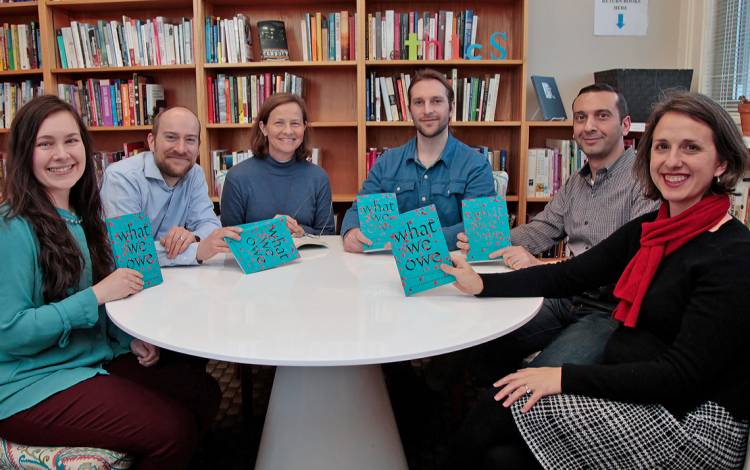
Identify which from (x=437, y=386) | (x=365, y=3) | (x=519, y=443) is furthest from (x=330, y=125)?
(x=519, y=443)

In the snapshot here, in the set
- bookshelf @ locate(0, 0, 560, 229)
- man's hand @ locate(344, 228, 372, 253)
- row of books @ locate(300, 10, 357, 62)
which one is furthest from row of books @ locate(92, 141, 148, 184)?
A: man's hand @ locate(344, 228, 372, 253)

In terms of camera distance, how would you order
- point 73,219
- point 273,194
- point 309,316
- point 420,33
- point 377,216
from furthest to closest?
point 420,33 < point 273,194 < point 377,216 < point 73,219 < point 309,316

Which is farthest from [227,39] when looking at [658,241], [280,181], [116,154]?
[658,241]

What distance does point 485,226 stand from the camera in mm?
2008

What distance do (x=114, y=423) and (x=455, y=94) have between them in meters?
2.87

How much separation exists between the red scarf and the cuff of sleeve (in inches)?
48.6

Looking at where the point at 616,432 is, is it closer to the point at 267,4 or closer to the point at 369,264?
the point at 369,264

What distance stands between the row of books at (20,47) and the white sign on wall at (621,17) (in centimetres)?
341

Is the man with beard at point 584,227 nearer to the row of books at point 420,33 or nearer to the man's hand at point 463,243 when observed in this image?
the man's hand at point 463,243

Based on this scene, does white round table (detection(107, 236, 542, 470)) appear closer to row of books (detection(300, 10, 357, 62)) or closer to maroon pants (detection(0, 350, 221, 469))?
maroon pants (detection(0, 350, 221, 469))

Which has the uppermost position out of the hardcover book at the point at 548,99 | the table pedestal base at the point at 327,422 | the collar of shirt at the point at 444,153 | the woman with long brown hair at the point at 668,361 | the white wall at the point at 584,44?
the white wall at the point at 584,44

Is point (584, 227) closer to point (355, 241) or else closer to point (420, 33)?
point (355, 241)

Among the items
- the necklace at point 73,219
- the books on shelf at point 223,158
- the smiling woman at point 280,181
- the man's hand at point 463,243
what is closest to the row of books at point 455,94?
the books on shelf at point 223,158

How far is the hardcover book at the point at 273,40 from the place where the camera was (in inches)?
148
